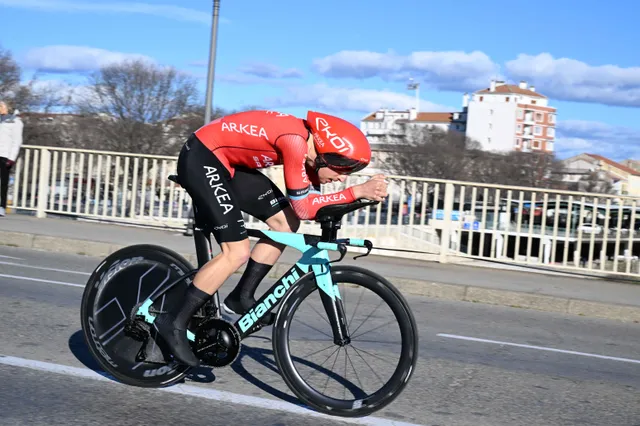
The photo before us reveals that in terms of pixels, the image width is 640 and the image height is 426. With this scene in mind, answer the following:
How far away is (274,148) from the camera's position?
4383 millimetres

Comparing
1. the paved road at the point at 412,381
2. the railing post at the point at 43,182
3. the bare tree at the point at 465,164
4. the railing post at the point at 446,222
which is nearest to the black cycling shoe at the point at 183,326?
the paved road at the point at 412,381

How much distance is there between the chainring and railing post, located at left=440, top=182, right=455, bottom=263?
837 cm

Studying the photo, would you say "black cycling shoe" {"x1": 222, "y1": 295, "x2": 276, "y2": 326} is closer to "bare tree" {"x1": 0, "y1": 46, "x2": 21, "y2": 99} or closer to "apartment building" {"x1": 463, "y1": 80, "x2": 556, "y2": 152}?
"bare tree" {"x1": 0, "y1": 46, "x2": 21, "y2": 99}

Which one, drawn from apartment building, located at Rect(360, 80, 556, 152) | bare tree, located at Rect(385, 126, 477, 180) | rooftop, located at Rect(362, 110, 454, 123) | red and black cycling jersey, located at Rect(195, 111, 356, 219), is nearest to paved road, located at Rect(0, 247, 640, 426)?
red and black cycling jersey, located at Rect(195, 111, 356, 219)

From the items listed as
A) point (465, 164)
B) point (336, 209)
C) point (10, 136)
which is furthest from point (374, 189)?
point (465, 164)

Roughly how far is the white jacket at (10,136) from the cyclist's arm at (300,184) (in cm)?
1081

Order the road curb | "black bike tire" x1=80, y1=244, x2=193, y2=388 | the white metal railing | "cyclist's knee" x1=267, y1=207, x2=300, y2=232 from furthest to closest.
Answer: the white metal railing, the road curb, "cyclist's knee" x1=267, y1=207, x2=300, y2=232, "black bike tire" x1=80, y1=244, x2=193, y2=388

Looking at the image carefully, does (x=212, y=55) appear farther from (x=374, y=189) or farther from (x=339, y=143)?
(x=374, y=189)

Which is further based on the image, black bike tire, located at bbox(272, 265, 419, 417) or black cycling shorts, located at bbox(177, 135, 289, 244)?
black cycling shorts, located at bbox(177, 135, 289, 244)

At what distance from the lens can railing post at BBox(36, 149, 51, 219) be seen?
14.9 metres

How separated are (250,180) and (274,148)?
1.43 feet

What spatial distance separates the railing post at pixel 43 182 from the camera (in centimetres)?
1489

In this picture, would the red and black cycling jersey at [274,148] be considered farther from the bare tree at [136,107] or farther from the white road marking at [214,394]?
the bare tree at [136,107]

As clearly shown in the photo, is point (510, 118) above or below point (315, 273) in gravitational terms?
above
